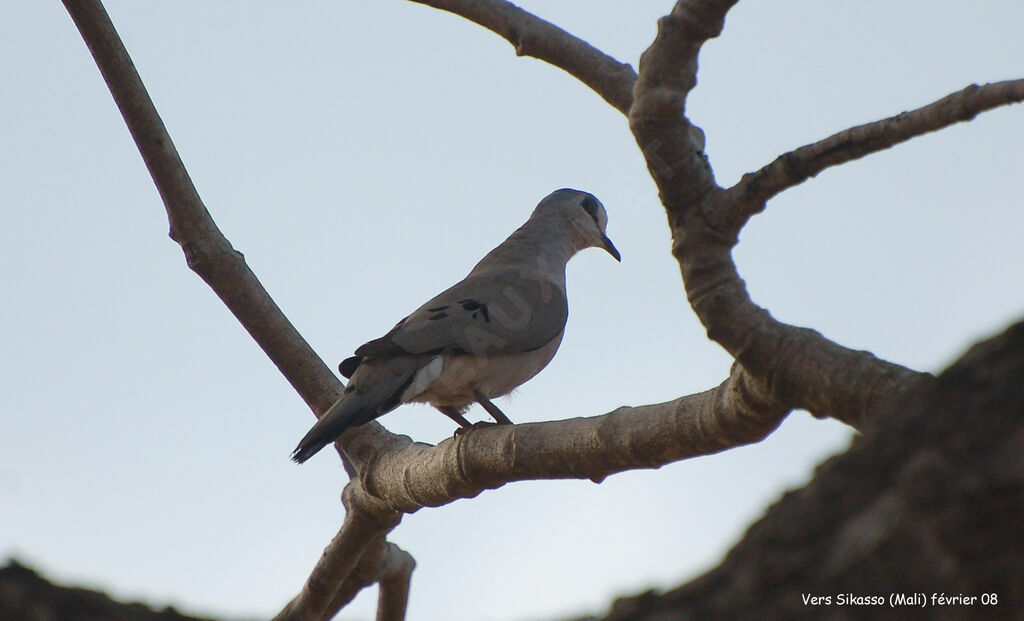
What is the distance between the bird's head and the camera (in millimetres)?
7402

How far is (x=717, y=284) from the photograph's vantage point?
10.0 feet

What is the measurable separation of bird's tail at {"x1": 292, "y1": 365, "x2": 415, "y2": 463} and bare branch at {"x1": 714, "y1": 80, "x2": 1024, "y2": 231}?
2.20 meters

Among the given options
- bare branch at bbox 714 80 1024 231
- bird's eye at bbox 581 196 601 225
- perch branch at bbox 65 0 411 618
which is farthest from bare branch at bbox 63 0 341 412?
A: bird's eye at bbox 581 196 601 225

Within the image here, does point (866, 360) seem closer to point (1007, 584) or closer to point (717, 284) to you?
point (717, 284)

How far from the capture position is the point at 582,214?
7.45 m

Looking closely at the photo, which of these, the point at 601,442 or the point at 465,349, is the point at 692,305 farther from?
the point at 465,349

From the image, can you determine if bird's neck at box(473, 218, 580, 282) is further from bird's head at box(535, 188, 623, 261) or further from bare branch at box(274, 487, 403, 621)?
bare branch at box(274, 487, 403, 621)

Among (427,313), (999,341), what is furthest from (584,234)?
(999,341)

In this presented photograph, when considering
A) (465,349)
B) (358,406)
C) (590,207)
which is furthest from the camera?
(590,207)

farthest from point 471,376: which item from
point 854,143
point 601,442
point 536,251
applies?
point 854,143

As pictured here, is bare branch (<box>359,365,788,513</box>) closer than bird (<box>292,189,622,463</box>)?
Yes

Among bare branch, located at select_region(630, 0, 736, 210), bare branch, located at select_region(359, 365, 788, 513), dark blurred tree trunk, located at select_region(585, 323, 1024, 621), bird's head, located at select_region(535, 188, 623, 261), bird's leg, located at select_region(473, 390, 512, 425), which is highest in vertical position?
bird's head, located at select_region(535, 188, 623, 261)

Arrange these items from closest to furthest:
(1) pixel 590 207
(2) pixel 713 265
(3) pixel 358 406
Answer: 1. (2) pixel 713 265
2. (3) pixel 358 406
3. (1) pixel 590 207

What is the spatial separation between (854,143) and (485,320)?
312 cm
